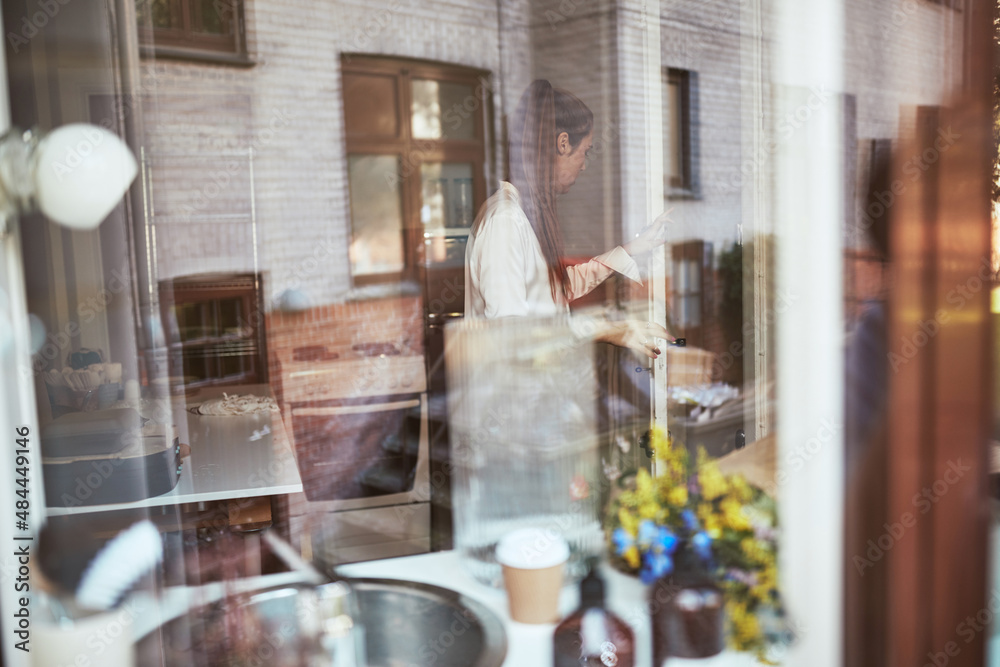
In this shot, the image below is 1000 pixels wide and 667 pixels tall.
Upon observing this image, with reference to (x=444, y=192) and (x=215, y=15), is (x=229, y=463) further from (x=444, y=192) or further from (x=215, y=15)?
(x=444, y=192)

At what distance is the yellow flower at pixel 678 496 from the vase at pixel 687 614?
0.11 m

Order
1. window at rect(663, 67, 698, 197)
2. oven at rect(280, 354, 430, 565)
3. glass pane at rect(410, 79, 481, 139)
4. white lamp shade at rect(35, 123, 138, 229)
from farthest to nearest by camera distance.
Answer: glass pane at rect(410, 79, 481, 139) → window at rect(663, 67, 698, 197) → oven at rect(280, 354, 430, 565) → white lamp shade at rect(35, 123, 138, 229)

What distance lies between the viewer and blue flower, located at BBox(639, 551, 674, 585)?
169 centimetres

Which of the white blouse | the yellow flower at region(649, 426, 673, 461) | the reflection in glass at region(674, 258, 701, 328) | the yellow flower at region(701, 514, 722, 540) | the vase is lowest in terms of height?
the vase

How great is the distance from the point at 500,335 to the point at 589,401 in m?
0.38

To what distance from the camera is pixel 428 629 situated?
176cm

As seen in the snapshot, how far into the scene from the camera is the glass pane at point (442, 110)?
18.1 feet

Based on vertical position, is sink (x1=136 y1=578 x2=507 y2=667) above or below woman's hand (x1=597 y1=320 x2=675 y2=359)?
below

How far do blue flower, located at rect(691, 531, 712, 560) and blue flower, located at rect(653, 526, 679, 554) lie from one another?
0.05 metres

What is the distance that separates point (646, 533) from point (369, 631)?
779mm

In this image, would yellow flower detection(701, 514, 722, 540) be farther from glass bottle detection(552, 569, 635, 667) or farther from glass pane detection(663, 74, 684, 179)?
glass pane detection(663, 74, 684, 179)

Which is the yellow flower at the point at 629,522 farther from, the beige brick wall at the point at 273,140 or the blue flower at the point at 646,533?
the beige brick wall at the point at 273,140

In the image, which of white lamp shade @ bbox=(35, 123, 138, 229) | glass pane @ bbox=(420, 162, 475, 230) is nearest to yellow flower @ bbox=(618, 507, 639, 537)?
white lamp shade @ bbox=(35, 123, 138, 229)

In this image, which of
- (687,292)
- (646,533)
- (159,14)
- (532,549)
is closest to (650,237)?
(646,533)
